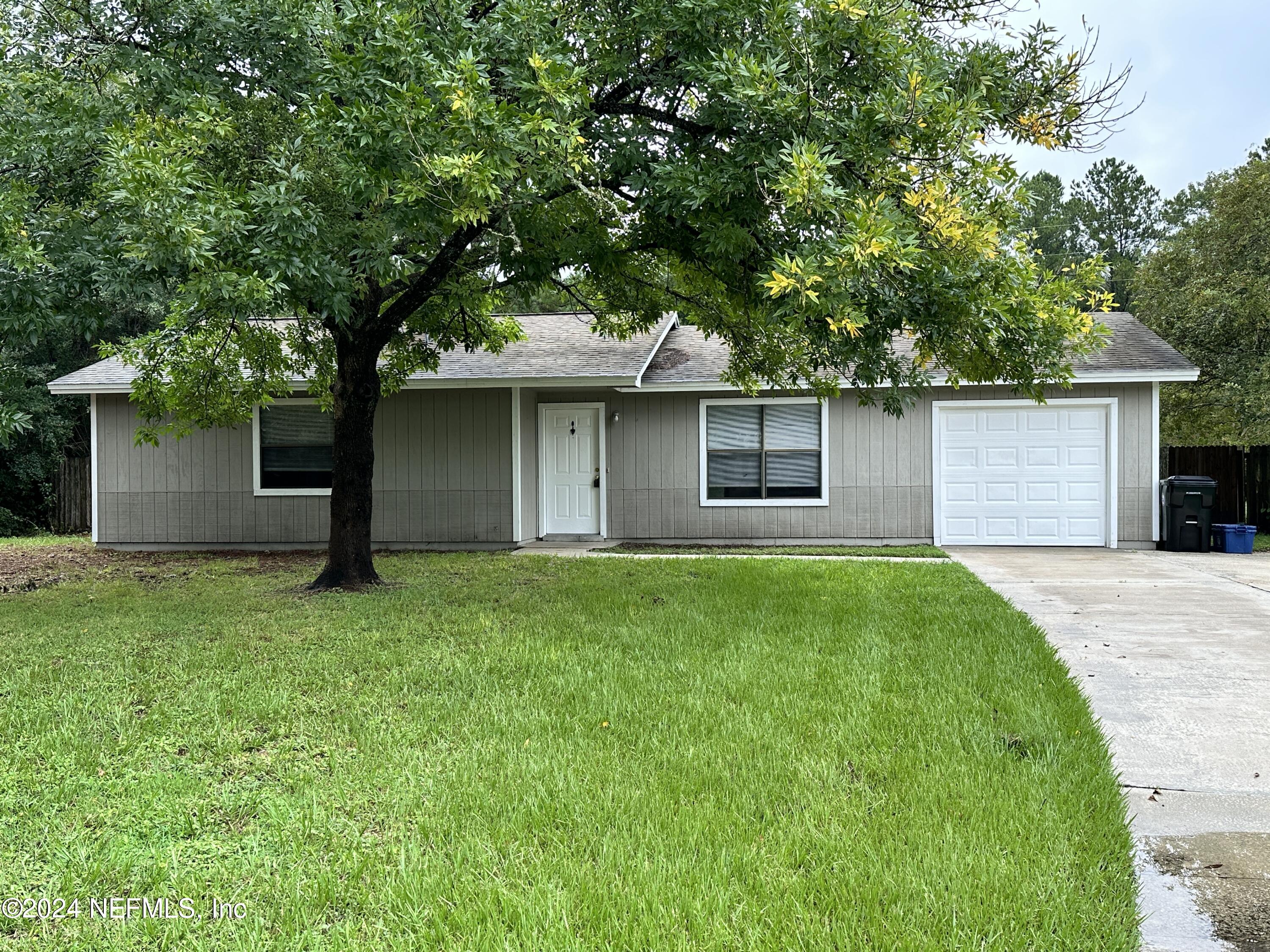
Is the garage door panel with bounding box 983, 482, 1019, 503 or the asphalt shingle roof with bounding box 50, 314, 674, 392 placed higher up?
the asphalt shingle roof with bounding box 50, 314, 674, 392

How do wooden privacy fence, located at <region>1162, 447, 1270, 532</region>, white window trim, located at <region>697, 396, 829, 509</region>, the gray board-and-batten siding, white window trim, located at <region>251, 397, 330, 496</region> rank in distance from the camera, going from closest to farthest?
the gray board-and-batten siding → white window trim, located at <region>697, 396, 829, 509</region> → white window trim, located at <region>251, 397, 330, 496</region> → wooden privacy fence, located at <region>1162, 447, 1270, 532</region>

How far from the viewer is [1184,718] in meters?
4.38

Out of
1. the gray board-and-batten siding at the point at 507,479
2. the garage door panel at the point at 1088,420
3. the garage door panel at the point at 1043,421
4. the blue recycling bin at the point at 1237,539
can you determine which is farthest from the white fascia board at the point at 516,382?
the blue recycling bin at the point at 1237,539

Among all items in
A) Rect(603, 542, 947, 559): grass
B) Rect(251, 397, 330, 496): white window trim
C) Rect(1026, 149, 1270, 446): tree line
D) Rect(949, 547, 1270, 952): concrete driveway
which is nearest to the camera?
Rect(949, 547, 1270, 952): concrete driveway

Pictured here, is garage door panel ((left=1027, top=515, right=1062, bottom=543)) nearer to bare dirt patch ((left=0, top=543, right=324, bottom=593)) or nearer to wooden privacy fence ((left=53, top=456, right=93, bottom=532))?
bare dirt patch ((left=0, top=543, right=324, bottom=593))

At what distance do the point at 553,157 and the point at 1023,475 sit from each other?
9411mm

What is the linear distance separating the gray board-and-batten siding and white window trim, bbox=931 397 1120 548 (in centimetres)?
7

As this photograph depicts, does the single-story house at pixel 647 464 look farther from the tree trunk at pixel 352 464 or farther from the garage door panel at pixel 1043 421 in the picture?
the tree trunk at pixel 352 464

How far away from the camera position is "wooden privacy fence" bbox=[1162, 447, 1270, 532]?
47.1 feet

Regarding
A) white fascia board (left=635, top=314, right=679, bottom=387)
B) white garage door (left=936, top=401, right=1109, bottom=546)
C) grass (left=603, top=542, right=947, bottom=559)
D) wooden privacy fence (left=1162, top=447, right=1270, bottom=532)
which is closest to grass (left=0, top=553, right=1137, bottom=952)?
grass (left=603, top=542, right=947, bottom=559)

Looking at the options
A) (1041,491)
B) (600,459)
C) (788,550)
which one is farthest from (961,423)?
(600,459)

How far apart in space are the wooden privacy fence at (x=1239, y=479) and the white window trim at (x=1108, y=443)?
3233mm

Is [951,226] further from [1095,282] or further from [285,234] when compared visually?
[285,234]

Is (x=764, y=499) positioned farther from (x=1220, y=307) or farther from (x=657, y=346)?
(x=1220, y=307)
